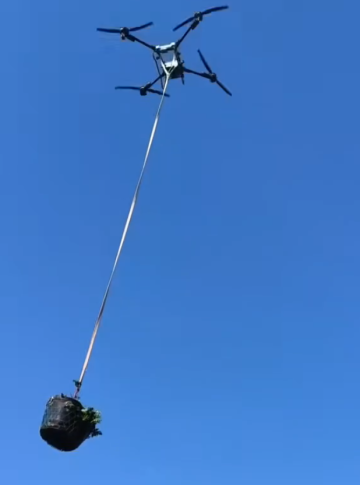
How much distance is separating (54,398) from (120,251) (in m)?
1.67

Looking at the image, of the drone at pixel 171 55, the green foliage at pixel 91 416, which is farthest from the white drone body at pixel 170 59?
the green foliage at pixel 91 416

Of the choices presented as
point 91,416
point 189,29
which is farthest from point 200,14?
point 91,416

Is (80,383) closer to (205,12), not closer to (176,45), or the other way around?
(176,45)

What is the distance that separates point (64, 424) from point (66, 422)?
0.08 ft

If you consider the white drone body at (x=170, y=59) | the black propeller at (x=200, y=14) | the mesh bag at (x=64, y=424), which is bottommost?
the mesh bag at (x=64, y=424)

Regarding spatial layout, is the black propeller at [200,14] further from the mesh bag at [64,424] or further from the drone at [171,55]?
the mesh bag at [64,424]

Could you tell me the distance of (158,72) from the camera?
30.6 feet

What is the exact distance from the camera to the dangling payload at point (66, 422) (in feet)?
14.7

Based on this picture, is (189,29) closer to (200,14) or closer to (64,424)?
(200,14)

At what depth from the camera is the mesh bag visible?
449cm

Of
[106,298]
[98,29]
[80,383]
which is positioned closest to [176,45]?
[98,29]

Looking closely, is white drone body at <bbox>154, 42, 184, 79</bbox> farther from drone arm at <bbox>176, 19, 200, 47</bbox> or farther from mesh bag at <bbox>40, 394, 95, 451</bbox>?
mesh bag at <bbox>40, 394, 95, 451</bbox>

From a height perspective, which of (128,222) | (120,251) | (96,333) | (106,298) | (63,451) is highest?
(128,222)

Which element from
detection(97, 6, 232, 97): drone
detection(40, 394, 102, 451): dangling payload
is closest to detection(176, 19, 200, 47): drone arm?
detection(97, 6, 232, 97): drone
